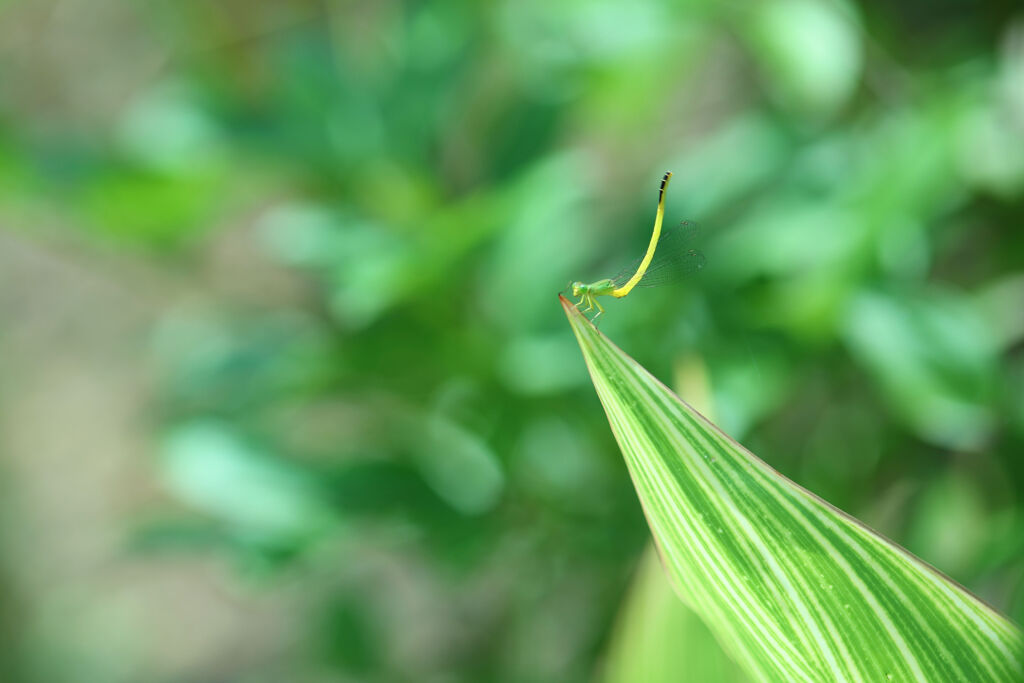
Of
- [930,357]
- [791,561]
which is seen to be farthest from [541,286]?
[791,561]

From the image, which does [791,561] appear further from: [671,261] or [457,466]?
[457,466]

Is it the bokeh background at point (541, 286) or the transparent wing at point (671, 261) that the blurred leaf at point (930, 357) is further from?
the transparent wing at point (671, 261)

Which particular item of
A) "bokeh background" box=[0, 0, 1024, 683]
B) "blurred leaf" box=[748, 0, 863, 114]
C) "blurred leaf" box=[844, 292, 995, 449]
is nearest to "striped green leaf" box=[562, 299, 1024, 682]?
"bokeh background" box=[0, 0, 1024, 683]

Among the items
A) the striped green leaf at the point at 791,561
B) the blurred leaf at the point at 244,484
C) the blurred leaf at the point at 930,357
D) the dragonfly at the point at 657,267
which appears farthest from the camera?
the blurred leaf at the point at 244,484

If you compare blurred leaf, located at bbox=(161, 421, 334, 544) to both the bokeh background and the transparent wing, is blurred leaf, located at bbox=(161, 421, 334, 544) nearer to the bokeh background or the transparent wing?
the bokeh background

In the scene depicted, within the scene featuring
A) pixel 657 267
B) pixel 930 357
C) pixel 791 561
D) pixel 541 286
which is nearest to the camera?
pixel 791 561

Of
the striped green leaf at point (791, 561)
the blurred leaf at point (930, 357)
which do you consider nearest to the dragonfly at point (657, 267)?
the striped green leaf at point (791, 561)
